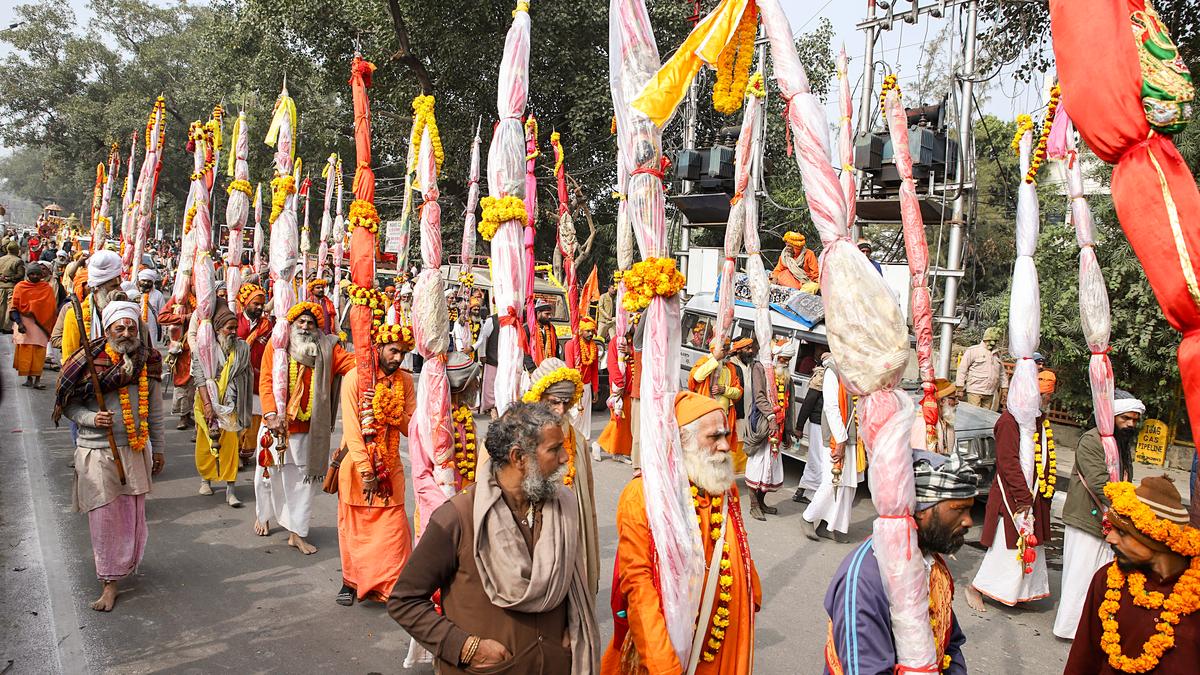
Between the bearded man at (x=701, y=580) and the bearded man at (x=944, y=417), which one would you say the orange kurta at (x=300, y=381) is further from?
the bearded man at (x=944, y=417)

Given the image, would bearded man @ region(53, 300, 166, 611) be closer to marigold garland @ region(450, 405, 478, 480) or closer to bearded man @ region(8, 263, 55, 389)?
marigold garland @ region(450, 405, 478, 480)

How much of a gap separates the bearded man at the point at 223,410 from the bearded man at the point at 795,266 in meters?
7.36

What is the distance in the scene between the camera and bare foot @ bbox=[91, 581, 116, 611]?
16.7 ft

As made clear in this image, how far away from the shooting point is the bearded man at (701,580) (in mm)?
3046

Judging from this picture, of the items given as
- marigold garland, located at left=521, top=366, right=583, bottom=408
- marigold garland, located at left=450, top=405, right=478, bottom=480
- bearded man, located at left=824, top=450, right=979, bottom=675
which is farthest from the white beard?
marigold garland, located at left=450, top=405, right=478, bottom=480

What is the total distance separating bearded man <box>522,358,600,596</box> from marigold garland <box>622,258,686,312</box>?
0.55 metres

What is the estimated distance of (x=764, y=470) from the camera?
813 centimetres

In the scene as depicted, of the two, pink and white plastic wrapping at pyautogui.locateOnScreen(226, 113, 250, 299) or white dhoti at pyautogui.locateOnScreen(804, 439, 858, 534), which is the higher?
pink and white plastic wrapping at pyautogui.locateOnScreen(226, 113, 250, 299)

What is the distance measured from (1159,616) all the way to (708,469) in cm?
172

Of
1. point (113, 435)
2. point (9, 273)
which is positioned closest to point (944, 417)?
point (113, 435)

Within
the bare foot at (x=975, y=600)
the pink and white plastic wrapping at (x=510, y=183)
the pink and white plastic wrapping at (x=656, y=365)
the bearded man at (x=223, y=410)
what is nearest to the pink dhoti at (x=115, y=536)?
the bearded man at (x=223, y=410)

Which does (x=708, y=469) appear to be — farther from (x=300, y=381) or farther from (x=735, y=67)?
(x=300, y=381)

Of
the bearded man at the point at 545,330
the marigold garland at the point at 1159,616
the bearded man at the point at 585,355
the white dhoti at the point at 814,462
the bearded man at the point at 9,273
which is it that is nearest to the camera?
the marigold garland at the point at 1159,616

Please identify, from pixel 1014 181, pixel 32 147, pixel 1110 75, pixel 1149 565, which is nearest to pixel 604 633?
pixel 1149 565
